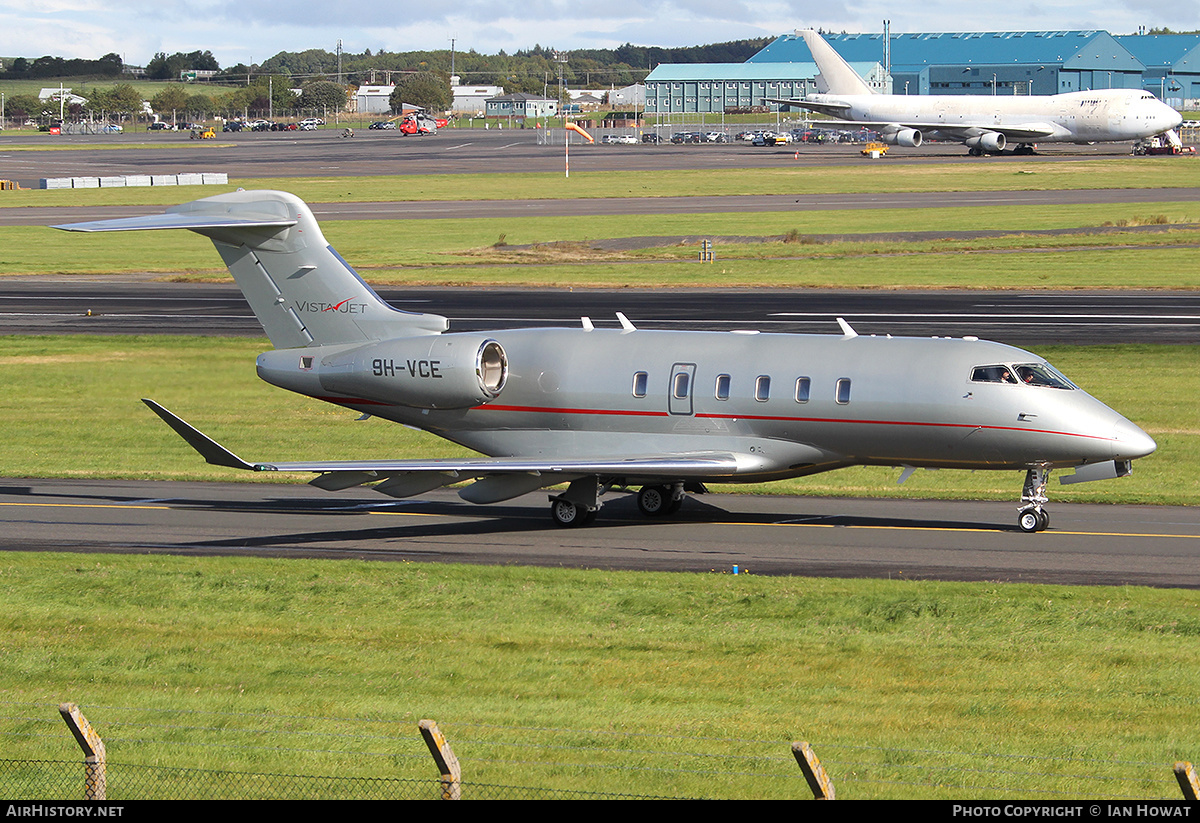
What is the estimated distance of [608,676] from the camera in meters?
18.5

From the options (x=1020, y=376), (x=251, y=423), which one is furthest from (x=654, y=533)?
(x=251, y=423)

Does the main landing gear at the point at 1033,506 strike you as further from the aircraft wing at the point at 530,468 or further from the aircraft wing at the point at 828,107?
the aircraft wing at the point at 828,107

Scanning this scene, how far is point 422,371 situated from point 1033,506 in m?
12.3

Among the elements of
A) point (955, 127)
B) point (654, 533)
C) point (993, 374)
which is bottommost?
point (654, 533)

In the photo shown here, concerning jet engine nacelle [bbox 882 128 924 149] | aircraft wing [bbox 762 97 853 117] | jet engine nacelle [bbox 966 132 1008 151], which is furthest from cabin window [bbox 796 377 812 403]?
aircraft wing [bbox 762 97 853 117]

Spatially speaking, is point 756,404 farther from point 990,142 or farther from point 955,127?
point 955,127

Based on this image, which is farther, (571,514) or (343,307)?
(343,307)

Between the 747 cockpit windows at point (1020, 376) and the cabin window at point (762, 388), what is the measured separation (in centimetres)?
383

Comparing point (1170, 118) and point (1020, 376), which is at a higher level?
point (1170, 118)

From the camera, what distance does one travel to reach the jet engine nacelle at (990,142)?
147375 millimetres

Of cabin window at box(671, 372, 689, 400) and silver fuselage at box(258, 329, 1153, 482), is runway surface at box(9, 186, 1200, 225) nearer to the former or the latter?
silver fuselage at box(258, 329, 1153, 482)

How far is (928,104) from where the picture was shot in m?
154
